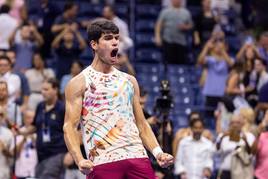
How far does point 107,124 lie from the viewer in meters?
8.94

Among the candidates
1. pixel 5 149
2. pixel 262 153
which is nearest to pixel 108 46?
pixel 5 149

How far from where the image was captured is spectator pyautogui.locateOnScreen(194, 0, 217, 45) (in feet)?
64.4

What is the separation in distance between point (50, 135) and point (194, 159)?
1905 millimetres

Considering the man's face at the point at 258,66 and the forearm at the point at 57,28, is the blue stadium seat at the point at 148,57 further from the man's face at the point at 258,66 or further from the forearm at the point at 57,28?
the man's face at the point at 258,66

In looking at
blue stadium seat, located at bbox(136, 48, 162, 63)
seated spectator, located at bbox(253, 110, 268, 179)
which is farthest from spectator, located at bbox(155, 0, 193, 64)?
seated spectator, located at bbox(253, 110, 268, 179)

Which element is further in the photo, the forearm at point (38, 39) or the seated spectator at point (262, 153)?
the forearm at point (38, 39)

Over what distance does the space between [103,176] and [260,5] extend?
1370 cm

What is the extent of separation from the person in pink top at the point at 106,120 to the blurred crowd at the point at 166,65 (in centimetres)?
336

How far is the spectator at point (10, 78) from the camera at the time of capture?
1514 cm

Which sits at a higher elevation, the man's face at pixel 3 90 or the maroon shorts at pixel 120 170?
the maroon shorts at pixel 120 170

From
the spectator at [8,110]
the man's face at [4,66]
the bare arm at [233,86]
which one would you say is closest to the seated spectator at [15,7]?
the bare arm at [233,86]

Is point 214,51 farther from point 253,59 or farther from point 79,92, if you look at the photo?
point 79,92

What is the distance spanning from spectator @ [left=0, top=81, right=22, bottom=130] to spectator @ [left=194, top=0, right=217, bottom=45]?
5557 millimetres

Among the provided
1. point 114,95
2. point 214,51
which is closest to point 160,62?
point 214,51
